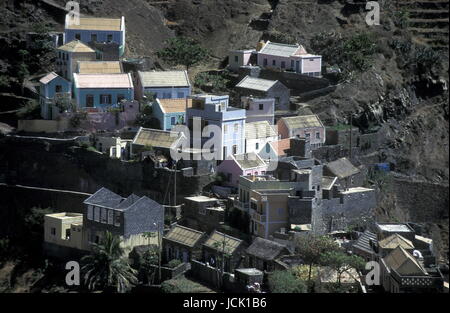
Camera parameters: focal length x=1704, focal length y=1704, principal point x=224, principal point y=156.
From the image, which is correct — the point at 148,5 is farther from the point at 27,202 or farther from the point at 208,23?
the point at 27,202

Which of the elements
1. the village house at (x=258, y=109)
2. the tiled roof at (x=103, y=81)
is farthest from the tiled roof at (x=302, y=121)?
the tiled roof at (x=103, y=81)

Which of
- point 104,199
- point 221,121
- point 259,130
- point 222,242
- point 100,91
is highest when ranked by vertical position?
point 100,91

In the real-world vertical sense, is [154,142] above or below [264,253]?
above

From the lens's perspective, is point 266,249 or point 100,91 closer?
point 266,249

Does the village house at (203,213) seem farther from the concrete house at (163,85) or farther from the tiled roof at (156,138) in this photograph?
the concrete house at (163,85)

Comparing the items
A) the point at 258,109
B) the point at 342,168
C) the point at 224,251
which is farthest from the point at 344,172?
the point at 224,251

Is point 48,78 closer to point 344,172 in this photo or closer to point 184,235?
point 184,235
